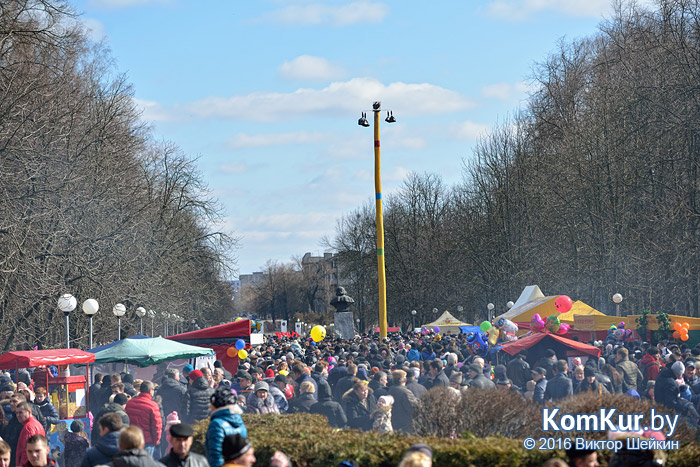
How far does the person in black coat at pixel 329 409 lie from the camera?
11059 millimetres

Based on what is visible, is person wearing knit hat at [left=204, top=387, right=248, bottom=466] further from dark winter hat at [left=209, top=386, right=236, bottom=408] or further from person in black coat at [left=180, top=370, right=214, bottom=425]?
person in black coat at [left=180, top=370, right=214, bottom=425]

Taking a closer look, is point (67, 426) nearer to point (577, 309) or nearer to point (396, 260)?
point (577, 309)

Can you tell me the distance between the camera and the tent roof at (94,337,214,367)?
16953mm

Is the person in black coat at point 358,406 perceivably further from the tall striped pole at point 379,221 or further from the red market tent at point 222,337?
the tall striped pole at point 379,221

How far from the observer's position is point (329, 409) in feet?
37.1

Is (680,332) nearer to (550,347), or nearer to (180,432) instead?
(550,347)

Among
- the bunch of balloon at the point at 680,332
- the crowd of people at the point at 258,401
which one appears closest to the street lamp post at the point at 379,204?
the bunch of balloon at the point at 680,332

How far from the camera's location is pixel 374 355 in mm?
18391

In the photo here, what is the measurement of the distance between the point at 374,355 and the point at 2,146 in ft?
38.6

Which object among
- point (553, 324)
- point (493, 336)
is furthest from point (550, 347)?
point (553, 324)

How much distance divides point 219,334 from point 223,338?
0.76 feet

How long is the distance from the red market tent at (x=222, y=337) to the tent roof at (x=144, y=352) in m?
5.03

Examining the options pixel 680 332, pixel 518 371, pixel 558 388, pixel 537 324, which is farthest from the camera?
pixel 537 324

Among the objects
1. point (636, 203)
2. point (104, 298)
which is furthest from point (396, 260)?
point (104, 298)
